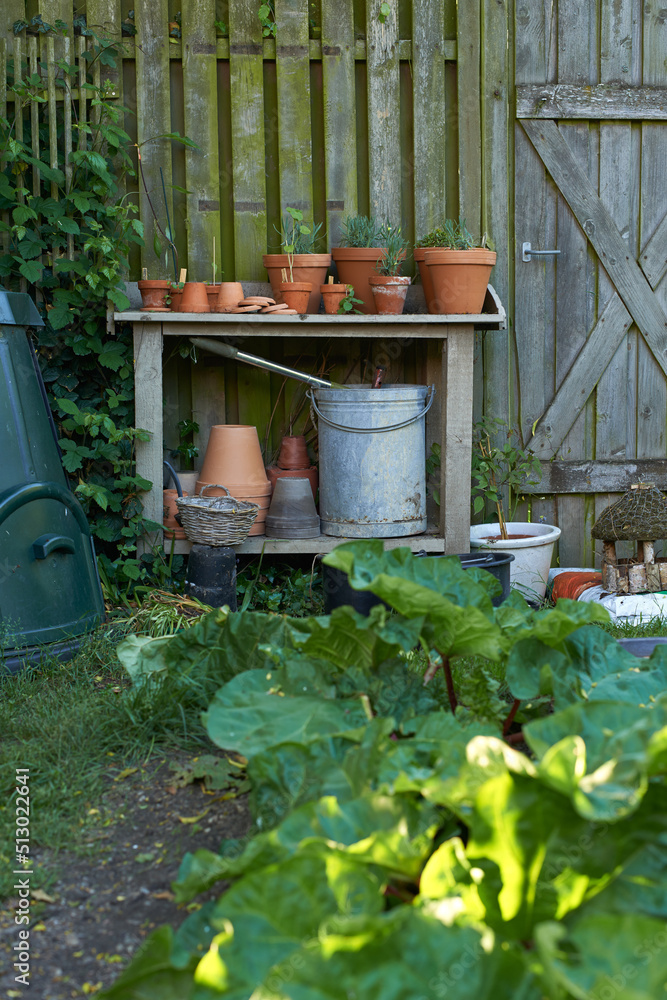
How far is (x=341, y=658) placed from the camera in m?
1.81

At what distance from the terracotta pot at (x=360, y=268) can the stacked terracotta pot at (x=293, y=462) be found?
65 cm

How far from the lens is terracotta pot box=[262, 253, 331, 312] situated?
372cm

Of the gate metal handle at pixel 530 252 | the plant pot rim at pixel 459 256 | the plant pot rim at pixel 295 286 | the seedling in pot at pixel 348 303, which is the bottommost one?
the seedling in pot at pixel 348 303

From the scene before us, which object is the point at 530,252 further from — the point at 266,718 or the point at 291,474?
the point at 266,718

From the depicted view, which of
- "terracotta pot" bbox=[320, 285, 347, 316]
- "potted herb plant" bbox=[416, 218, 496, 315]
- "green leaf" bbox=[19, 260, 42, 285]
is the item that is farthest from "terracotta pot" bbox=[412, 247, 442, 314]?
"green leaf" bbox=[19, 260, 42, 285]

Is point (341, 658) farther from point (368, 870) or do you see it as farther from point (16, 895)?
point (16, 895)

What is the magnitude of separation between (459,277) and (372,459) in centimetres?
82

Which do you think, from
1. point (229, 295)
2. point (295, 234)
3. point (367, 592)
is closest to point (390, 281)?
point (295, 234)

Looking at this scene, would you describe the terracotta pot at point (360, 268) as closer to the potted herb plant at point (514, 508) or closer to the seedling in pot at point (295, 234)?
the seedling in pot at point (295, 234)

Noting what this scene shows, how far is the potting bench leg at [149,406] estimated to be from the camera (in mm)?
3562

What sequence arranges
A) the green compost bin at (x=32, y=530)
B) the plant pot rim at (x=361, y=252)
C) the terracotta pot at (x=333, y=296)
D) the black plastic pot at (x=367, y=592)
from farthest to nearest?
the plant pot rim at (x=361, y=252)
the terracotta pot at (x=333, y=296)
the black plastic pot at (x=367, y=592)
the green compost bin at (x=32, y=530)

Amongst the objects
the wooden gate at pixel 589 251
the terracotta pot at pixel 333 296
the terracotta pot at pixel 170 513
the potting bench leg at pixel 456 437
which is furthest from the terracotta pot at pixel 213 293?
the wooden gate at pixel 589 251

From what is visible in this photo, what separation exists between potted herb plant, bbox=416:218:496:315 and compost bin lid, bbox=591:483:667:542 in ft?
3.29

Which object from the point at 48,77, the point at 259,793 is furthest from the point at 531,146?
the point at 259,793
